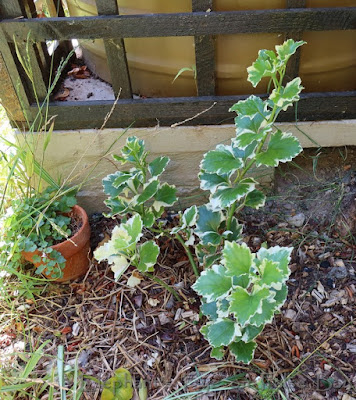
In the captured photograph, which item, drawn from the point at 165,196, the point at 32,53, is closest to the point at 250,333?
the point at 165,196

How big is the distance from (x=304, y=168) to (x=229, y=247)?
943 mm

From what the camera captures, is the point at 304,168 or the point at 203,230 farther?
the point at 304,168

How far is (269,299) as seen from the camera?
1226mm

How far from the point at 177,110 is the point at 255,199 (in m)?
0.50

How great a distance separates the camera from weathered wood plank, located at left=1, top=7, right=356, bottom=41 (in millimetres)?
1521

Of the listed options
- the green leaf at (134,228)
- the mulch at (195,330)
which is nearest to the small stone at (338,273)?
the mulch at (195,330)

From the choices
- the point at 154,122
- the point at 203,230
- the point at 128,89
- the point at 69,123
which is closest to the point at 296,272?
the point at 203,230

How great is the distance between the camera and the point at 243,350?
4.47ft

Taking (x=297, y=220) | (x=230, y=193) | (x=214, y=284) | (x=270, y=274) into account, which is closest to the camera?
(x=270, y=274)

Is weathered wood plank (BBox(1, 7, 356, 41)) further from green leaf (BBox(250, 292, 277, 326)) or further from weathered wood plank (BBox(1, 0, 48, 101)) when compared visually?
green leaf (BBox(250, 292, 277, 326))

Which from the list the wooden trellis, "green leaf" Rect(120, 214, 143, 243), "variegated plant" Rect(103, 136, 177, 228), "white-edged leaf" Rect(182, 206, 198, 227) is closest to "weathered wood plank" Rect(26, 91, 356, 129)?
the wooden trellis

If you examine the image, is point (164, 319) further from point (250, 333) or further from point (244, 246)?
point (244, 246)

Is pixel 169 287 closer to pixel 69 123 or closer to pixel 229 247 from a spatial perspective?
pixel 229 247

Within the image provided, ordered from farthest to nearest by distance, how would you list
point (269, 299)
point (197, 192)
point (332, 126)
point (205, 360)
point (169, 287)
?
point (197, 192), point (332, 126), point (169, 287), point (205, 360), point (269, 299)
